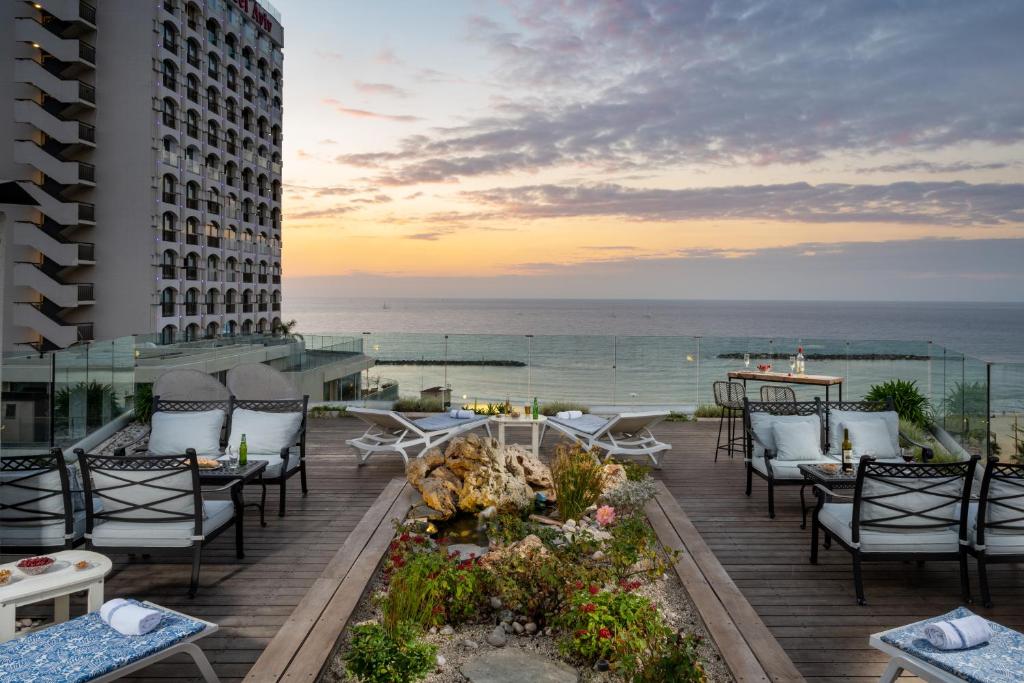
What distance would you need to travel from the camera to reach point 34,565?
9.62 feet

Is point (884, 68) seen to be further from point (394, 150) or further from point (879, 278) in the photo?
point (879, 278)

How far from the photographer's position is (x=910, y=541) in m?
3.84

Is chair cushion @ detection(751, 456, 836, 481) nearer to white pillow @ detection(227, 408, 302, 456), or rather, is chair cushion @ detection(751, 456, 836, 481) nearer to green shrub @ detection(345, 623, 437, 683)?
green shrub @ detection(345, 623, 437, 683)

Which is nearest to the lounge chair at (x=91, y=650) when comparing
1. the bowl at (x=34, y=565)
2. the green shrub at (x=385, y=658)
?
the bowl at (x=34, y=565)

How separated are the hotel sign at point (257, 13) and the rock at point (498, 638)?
4023 cm

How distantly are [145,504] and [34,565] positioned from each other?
0.94 meters

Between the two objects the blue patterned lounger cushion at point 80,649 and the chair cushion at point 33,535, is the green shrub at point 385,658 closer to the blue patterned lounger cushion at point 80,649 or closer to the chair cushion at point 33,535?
the blue patterned lounger cushion at point 80,649

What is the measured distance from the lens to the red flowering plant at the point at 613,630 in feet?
9.86

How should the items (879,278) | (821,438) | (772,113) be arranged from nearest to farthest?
(821,438) < (772,113) < (879,278)

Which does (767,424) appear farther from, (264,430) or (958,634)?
(264,430)

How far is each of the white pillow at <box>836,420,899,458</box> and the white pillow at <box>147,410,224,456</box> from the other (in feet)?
16.1

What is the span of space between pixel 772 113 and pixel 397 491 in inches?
642

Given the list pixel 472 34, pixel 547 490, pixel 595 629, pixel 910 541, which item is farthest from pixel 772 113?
pixel 595 629

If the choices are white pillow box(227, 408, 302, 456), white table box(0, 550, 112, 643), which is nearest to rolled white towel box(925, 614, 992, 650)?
white table box(0, 550, 112, 643)
